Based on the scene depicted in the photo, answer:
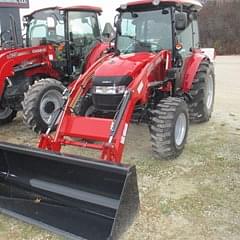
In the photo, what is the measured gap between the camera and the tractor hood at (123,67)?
5.37 metres

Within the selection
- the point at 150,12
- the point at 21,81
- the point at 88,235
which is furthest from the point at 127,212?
the point at 21,81

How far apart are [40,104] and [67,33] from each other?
1.71 m

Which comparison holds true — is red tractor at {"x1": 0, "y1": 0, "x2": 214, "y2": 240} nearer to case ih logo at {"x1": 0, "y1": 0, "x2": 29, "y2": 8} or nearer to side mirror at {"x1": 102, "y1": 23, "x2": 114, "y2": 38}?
side mirror at {"x1": 102, "y1": 23, "x2": 114, "y2": 38}

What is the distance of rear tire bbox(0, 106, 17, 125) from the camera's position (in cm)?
770

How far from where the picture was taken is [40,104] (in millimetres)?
6656

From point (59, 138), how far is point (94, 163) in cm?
125

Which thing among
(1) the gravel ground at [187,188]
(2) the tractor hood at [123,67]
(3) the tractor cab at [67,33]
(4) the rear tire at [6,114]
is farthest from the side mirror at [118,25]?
(4) the rear tire at [6,114]

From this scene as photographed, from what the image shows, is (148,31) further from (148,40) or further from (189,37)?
(189,37)

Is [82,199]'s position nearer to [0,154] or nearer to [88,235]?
[88,235]

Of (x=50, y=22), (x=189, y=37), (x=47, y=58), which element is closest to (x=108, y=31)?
(x=50, y=22)

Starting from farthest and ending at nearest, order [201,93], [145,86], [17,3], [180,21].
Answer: [17,3] < [201,93] < [180,21] < [145,86]

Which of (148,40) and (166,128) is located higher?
(148,40)

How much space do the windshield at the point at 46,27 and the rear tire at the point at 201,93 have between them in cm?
259

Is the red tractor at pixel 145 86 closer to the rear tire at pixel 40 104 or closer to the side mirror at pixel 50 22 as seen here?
the rear tire at pixel 40 104
